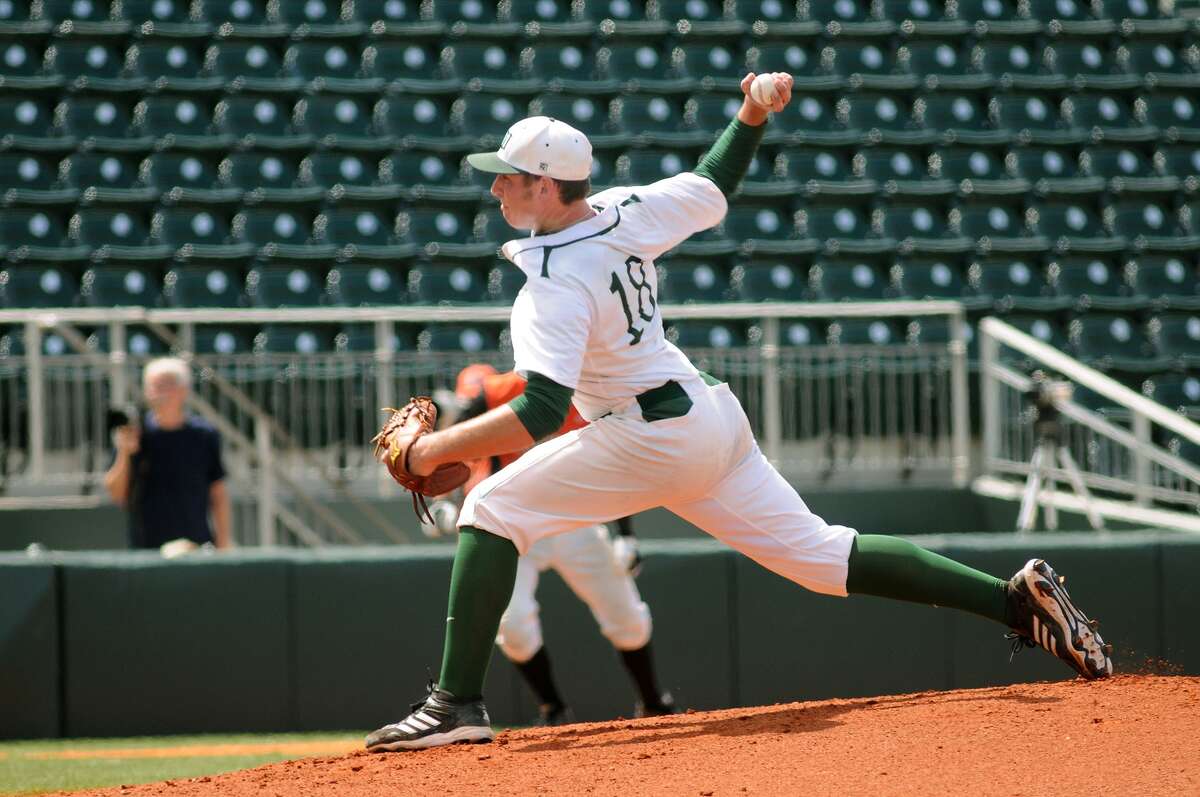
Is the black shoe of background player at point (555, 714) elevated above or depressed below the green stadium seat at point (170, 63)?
below

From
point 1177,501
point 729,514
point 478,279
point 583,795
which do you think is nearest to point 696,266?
point 478,279

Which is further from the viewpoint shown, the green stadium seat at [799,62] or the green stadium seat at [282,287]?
the green stadium seat at [799,62]

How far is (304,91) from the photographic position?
1178 centimetres

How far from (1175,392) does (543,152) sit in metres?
7.92

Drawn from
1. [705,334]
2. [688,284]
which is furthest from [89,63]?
[705,334]

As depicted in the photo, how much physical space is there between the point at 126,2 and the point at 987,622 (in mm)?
8964

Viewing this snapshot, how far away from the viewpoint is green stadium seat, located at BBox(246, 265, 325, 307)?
10.7 m

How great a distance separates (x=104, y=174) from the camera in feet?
37.2

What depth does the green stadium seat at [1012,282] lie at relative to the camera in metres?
11.1

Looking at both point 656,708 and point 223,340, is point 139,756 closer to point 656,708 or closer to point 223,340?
point 656,708

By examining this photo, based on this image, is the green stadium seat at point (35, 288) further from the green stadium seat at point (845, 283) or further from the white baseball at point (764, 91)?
the white baseball at point (764, 91)

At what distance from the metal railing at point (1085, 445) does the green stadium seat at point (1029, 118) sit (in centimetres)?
291

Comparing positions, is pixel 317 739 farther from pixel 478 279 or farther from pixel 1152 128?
pixel 1152 128

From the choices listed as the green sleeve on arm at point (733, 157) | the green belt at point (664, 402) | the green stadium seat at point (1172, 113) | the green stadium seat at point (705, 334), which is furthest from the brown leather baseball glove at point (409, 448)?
the green stadium seat at point (1172, 113)
